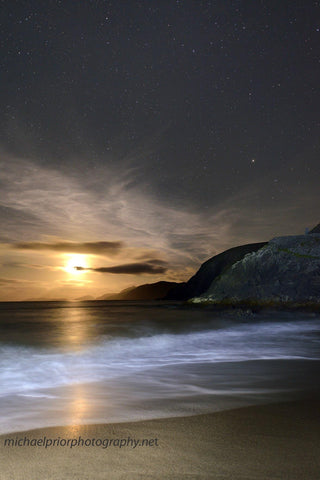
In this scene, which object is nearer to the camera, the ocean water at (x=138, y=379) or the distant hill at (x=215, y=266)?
the ocean water at (x=138, y=379)

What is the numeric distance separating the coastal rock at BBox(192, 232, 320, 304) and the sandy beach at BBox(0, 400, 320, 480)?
37.3 meters

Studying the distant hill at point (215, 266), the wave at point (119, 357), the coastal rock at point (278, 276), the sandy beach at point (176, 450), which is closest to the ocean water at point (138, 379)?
the wave at point (119, 357)

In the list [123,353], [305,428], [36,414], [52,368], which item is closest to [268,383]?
[305,428]

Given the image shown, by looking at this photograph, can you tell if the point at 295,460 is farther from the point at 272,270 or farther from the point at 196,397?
the point at 272,270

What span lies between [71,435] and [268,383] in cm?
426

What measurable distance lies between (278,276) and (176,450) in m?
41.1

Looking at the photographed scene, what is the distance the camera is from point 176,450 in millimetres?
3391

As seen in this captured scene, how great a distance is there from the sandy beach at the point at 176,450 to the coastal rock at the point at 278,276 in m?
37.3

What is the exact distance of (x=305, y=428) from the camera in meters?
4.06

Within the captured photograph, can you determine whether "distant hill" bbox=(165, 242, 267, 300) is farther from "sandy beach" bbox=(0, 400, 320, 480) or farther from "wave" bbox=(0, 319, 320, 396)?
"sandy beach" bbox=(0, 400, 320, 480)

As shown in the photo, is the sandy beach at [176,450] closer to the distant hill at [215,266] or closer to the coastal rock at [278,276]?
the coastal rock at [278,276]

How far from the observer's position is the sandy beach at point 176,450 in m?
2.91

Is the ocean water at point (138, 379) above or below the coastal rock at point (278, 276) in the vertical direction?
below

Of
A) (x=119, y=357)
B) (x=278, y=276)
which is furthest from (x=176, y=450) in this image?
(x=278, y=276)
